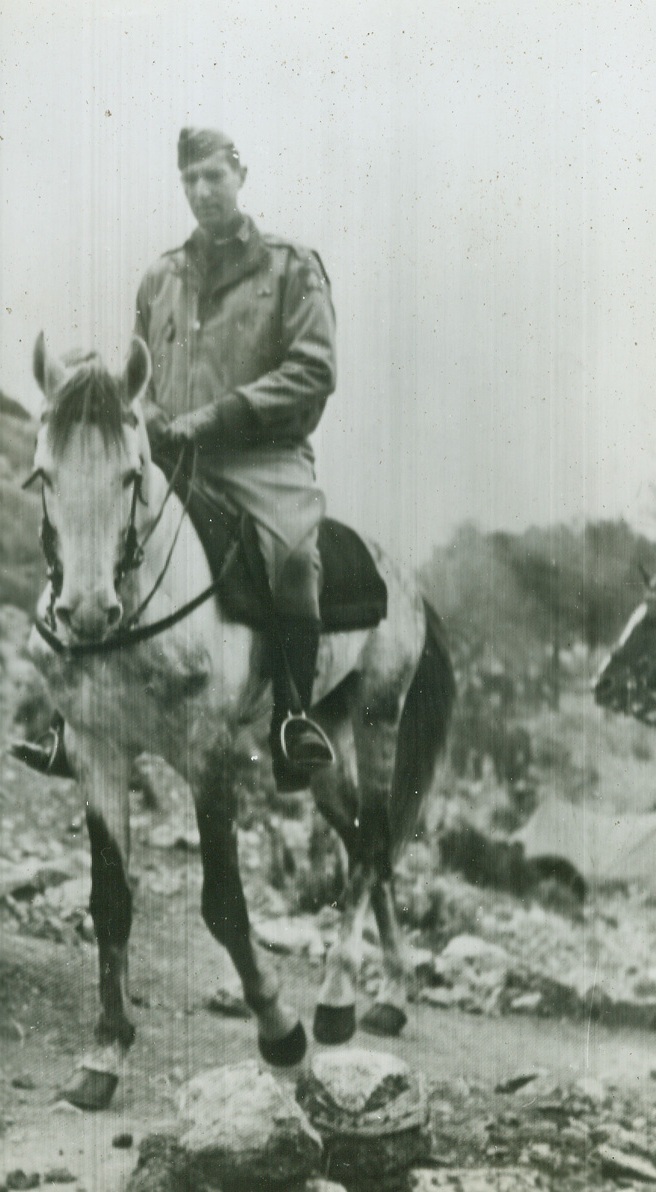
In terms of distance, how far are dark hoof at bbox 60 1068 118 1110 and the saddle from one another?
5.12 ft

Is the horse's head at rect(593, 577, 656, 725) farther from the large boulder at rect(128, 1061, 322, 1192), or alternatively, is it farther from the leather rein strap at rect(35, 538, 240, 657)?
the large boulder at rect(128, 1061, 322, 1192)

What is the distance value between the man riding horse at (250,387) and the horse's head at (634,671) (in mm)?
1025

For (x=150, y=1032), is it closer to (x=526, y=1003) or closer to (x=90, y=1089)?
(x=90, y=1089)

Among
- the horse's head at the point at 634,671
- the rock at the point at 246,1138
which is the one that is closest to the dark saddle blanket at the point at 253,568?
the horse's head at the point at 634,671

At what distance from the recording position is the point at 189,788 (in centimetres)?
398

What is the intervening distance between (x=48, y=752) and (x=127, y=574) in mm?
669

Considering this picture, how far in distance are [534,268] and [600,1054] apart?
2719 mm

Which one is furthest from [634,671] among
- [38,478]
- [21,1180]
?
[21,1180]

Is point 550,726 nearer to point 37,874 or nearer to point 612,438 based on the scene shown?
point 612,438

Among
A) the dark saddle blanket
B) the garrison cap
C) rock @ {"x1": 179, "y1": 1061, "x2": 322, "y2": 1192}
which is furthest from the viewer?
the garrison cap

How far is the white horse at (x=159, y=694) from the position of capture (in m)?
3.86

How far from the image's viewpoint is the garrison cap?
405cm

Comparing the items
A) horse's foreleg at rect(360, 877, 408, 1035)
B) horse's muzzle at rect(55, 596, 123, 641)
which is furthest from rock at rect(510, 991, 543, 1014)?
horse's muzzle at rect(55, 596, 123, 641)

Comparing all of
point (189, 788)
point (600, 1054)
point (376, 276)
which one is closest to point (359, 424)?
point (376, 276)
